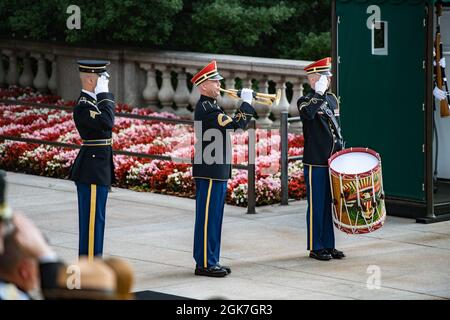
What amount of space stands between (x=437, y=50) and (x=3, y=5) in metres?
9.08

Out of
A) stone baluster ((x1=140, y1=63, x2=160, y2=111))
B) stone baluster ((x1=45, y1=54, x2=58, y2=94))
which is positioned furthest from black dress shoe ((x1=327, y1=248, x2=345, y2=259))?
stone baluster ((x1=45, y1=54, x2=58, y2=94))

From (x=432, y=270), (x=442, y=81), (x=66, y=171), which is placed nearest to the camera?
(x=432, y=270)

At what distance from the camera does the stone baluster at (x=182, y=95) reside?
18.0m

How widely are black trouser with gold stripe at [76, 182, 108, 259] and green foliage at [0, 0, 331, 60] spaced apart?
8.77m

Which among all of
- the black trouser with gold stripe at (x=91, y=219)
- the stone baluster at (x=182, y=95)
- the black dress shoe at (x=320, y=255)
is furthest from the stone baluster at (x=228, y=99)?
the black trouser with gold stripe at (x=91, y=219)

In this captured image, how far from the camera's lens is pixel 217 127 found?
9.27m

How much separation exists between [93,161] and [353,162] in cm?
231

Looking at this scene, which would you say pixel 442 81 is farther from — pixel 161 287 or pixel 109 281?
pixel 109 281

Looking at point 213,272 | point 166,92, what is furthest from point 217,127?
point 166,92

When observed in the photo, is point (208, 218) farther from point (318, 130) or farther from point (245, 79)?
point (245, 79)

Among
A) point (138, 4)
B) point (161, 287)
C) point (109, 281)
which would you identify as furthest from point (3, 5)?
point (109, 281)

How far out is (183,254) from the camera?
33.6ft

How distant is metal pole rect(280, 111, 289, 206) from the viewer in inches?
505

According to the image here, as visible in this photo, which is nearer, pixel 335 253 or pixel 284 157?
pixel 335 253
